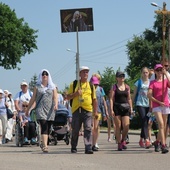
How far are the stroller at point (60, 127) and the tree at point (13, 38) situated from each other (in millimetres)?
42351

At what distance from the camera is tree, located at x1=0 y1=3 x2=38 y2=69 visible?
6009cm

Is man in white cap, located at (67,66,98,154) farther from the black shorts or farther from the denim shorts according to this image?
the denim shorts

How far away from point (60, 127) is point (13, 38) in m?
43.7

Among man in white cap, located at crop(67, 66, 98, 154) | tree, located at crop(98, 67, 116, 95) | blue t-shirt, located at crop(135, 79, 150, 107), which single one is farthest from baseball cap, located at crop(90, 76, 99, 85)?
tree, located at crop(98, 67, 116, 95)

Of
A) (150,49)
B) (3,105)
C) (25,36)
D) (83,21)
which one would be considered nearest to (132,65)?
(150,49)

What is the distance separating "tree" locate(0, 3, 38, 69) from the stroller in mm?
42351

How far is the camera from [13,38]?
6066cm

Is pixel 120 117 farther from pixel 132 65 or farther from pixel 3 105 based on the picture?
pixel 132 65

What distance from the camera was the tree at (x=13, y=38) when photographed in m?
60.1

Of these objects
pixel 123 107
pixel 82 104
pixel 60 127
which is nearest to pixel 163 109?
pixel 123 107

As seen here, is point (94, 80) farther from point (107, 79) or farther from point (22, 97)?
point (107, 79)
